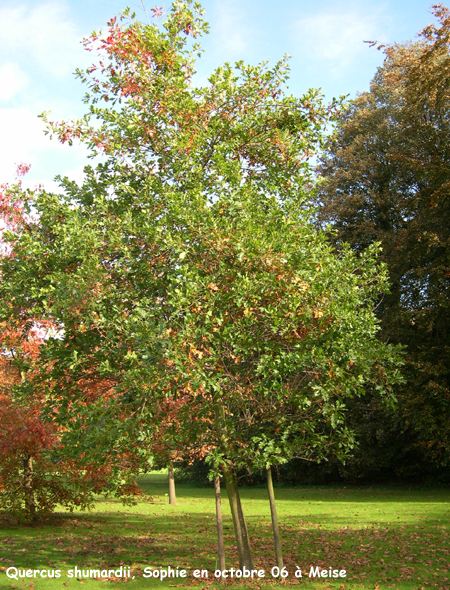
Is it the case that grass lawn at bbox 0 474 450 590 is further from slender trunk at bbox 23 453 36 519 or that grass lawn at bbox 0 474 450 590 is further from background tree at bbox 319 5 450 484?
background tree at bbox 319 5 450 484

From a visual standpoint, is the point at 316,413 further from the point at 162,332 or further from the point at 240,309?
the point at 162,332

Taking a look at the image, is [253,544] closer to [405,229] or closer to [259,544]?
[259,544]

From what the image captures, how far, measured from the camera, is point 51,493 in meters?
14.9

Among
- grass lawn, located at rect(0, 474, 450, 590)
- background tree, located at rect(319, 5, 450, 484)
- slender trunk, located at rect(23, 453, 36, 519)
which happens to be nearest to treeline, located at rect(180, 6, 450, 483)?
background tree, located at rect(319, 5, 450, 484)

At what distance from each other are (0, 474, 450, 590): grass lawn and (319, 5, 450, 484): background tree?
351 cm

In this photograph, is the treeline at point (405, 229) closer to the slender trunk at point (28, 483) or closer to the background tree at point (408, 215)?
the background tree at point (408, 215)

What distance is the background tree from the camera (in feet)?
57.7

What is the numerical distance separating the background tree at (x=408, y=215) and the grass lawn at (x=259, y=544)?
351 cm

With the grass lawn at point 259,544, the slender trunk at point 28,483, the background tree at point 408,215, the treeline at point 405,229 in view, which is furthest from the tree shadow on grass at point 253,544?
the background tree at point 408,215

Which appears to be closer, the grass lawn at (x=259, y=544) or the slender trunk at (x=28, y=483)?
the grass lawn at (x=259, y=544)

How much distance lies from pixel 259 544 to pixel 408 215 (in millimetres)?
15287

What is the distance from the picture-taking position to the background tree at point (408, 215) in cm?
1759

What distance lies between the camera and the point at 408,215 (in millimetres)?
22547

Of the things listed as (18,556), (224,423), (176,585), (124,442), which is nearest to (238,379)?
(224,423)
